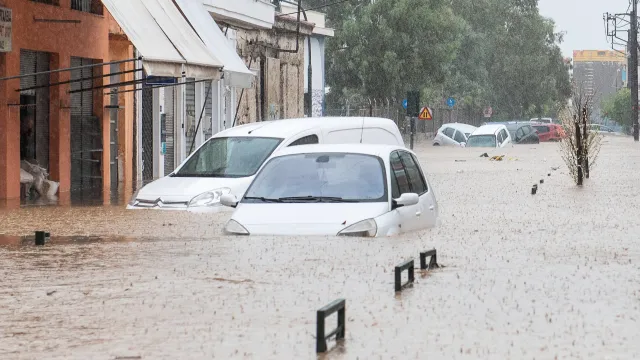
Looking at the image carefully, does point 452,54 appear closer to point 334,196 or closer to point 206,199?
point 206,199

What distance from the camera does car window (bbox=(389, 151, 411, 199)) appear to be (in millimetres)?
14602

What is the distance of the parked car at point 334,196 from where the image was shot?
13750 millimetres

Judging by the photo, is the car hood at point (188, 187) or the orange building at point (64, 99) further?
the orange building at point (64, 99)

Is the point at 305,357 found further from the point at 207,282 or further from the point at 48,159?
the point at 48,159

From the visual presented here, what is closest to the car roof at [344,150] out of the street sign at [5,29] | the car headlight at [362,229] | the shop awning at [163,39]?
the car headlight at [362,229]

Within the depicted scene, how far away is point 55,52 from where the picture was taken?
25906mm

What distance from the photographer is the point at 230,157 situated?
2030 cm

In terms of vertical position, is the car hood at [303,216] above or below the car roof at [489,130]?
below

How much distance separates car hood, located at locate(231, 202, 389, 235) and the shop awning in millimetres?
8380

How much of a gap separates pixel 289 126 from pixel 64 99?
690 centimetres

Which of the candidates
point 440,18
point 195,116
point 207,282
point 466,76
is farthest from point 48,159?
point 466,76

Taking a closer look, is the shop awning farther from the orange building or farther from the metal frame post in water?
the metal frame post in water

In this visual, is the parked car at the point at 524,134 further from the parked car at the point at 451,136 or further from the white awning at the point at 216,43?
the white awning at the point at 216,43

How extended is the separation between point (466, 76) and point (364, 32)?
1147 inches
